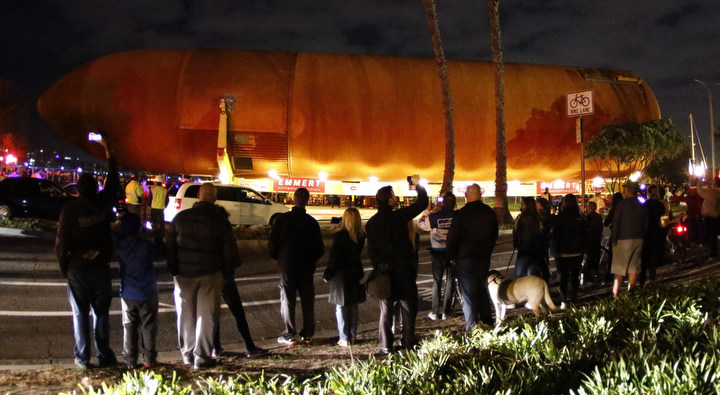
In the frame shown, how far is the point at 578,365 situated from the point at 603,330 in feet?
3.42

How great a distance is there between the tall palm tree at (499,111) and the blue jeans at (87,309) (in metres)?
17.4

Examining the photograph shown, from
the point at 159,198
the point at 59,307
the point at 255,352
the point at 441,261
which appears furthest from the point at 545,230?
the point at 159,198

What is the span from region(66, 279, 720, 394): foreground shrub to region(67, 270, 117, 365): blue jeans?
1.44 m

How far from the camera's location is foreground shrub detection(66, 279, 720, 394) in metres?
3.16

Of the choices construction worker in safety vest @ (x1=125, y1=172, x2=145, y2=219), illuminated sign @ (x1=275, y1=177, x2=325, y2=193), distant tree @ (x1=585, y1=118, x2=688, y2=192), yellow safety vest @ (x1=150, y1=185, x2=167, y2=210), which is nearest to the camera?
construction worker in safety vest @ (x1=125, y1=172, x2=145, y2=219)

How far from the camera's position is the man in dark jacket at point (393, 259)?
6008 millimetres

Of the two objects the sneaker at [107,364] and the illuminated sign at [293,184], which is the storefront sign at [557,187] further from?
the sneaker at [107,364]

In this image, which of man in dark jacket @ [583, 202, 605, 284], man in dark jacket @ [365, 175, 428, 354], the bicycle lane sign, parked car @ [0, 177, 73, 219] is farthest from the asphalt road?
parked car @ [0, 177, 73, 219]

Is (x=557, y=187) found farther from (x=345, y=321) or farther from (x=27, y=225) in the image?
(x=345, y=321)

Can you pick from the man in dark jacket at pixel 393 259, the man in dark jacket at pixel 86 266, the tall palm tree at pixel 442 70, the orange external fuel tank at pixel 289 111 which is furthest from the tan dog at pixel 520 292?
the orange external fuel tank at pixel 289 111

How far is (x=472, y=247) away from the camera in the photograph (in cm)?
652

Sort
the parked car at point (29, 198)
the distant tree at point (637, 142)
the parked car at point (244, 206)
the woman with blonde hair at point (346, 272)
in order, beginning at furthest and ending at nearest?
the distant tree at point (637, 142) → the parked car at point (244, 206) → the parked car at point (29, 198) → the woman with blonde hair at point (346, 272)

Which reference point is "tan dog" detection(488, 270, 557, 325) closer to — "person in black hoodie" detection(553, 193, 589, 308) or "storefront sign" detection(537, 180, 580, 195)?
"person in black hoodie" detection(553, 193, 589, 308)

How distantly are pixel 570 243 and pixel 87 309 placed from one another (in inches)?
254
